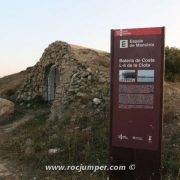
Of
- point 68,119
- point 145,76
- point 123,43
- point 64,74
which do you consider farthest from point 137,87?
point 64,74

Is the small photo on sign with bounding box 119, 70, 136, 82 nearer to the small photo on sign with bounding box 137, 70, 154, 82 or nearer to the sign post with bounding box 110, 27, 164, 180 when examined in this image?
the sign post with bounding box 110, 27, 164, 180

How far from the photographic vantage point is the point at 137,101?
25.2ft

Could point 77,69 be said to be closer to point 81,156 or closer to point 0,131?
point 0,131

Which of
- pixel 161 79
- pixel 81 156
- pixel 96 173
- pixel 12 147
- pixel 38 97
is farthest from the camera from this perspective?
pixel 38 97

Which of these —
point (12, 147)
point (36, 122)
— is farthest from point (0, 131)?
point (12, 147)

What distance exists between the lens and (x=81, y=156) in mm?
10305

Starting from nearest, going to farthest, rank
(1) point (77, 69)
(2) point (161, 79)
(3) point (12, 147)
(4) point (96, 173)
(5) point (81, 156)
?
(2) point (161, 79)
(4) point (96, 173)
(5) point (81, 156)
(3) point (12, 147)
(1) point (77, 69)

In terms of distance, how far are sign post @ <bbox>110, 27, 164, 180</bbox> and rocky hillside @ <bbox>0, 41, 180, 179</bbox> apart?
55.3 inches

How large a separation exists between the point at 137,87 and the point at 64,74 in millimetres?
8904

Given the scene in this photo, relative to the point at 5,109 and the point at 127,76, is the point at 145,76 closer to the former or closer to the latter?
the point at 127,76

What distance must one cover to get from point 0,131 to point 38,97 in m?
4.08

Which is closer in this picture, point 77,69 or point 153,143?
point 153,143

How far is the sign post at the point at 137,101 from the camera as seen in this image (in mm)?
7539

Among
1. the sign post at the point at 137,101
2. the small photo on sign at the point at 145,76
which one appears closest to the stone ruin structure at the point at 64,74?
the sign post at the point at 137,101
